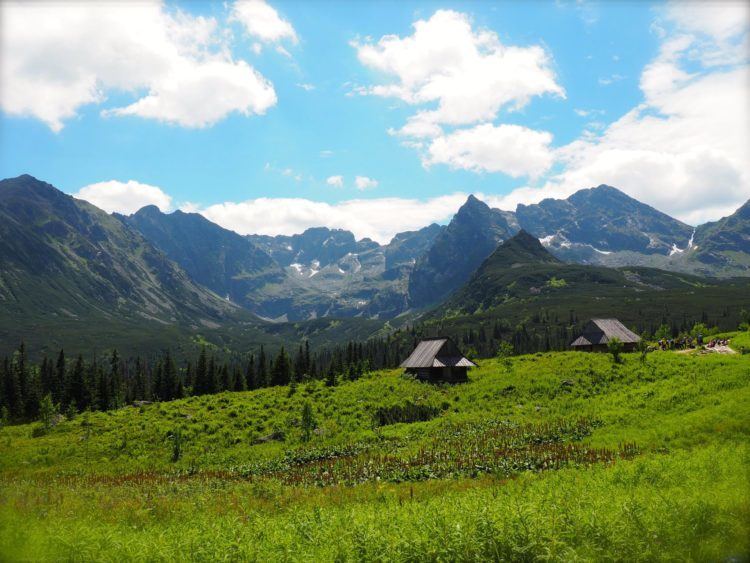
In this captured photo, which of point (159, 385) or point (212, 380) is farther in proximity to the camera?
point (159, 385)

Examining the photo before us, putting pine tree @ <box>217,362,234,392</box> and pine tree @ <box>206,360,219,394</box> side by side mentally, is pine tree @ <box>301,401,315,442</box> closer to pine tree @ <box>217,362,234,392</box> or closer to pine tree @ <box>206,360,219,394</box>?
pine tree @ <box>217,362,234,392</box>

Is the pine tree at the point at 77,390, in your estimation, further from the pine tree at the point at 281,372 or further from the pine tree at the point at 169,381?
the pine tree at the point at 281,372

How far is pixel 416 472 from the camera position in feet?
86.8

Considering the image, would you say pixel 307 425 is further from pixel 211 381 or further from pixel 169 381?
pixel 169 381

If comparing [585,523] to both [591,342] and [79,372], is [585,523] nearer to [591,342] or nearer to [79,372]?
[591,342]

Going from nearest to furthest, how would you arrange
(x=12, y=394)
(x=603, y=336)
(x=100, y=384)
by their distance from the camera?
(x=603, y=336) < (x=12, y=394) < (x=100, y=384)

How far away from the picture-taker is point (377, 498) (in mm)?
21156

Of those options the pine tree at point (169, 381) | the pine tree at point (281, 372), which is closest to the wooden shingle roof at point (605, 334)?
the pine tree at point (281, 372)

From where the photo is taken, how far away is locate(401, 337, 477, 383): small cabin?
63.6 meters

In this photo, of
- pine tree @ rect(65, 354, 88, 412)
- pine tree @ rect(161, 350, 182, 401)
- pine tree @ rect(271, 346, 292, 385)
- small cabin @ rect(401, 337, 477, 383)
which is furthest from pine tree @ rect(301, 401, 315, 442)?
pine tree @ rect(65, 354, 88, 412)

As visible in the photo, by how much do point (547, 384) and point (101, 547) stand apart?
144 ft

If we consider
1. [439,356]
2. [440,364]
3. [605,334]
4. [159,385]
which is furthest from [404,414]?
[159,385]

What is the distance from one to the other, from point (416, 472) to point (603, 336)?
6720 cm

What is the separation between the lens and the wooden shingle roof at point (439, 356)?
2522 inches
